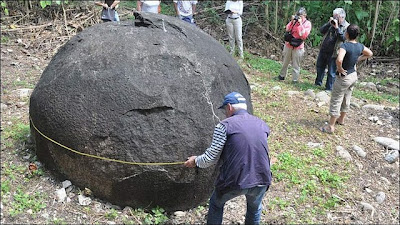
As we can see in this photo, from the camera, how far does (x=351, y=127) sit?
616cm

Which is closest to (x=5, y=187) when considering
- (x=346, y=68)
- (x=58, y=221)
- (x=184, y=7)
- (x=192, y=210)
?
(x=58, y=221)

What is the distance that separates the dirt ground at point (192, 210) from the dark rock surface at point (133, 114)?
0.62 ft

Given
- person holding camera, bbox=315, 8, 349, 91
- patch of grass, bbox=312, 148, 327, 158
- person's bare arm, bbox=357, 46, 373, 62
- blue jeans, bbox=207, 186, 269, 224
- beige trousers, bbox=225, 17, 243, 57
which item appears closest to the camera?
blue jeans, bbox=207, 186, 269, 224

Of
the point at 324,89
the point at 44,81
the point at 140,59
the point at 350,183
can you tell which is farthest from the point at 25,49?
the point at 350,183

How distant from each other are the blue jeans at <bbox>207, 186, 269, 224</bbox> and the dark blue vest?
0.08 metres

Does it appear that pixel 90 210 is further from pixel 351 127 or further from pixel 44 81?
pixel 351 127

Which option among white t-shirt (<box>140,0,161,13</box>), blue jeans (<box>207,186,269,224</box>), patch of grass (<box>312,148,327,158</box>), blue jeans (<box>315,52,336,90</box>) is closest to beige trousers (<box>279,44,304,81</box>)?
blue jeans (<box>315,52,336,90</box>)

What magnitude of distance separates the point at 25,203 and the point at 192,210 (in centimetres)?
151

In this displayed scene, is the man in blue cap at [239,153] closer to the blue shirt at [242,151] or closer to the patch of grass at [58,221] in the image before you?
the blue shirt at [242,151]

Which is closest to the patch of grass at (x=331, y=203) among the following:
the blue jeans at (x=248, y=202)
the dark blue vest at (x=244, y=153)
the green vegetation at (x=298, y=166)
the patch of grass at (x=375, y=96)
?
the green vegetation at (x=298, y=166)

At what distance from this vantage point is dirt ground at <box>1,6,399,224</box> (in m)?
3.85

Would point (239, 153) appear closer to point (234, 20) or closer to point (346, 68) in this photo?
point (346, 68)

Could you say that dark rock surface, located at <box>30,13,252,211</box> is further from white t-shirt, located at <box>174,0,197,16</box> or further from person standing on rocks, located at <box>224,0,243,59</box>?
person standing on rocks, located at <box>224,0,243,59</box>

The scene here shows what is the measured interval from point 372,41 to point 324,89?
3.21 meters
